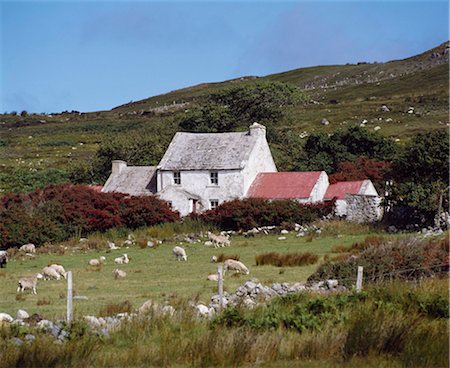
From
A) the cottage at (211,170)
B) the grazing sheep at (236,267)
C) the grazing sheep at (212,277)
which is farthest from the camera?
the cottage at (211,170)

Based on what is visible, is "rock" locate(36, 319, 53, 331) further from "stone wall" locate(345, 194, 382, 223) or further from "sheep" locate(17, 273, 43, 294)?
"stone wall" locate(345, 194, 382, 223)

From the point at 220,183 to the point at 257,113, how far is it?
2512 centimetres

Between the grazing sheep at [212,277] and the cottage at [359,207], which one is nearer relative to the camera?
the grazing sheep at [212,277]

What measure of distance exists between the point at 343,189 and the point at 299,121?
6649 cm

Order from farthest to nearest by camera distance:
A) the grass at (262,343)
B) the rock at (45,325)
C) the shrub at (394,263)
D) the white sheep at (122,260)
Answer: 1. the white sheep at (122,260)
2. the shrub at (394,263)
3. the rock at (45,325)
4. the grass at (262,343)

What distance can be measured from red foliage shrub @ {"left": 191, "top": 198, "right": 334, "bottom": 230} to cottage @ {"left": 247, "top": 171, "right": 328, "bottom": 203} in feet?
8.05

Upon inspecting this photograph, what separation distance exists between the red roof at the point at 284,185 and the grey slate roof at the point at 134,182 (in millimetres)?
7320

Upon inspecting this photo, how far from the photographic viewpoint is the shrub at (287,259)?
28222mm

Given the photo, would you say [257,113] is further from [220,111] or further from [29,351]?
[29,351]

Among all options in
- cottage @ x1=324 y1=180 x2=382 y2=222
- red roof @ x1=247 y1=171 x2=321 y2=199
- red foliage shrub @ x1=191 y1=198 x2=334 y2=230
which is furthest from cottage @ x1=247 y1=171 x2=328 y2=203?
red foliage shrub @ x1=191 y1=198 x2=334 y2=230

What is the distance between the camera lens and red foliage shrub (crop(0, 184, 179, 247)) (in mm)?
40656

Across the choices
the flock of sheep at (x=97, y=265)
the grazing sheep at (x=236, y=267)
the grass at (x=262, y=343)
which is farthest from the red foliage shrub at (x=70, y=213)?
the grass at (x=262, y=343)

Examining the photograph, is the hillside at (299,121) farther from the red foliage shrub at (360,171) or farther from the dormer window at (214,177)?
the red foliage shrub at (360,171)

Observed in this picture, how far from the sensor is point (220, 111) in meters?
74.9
